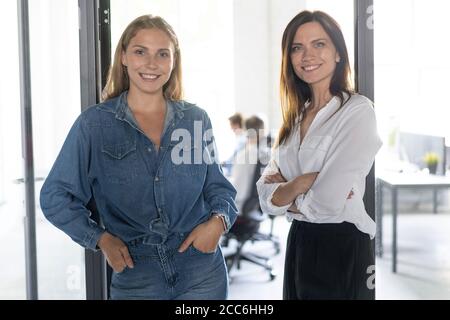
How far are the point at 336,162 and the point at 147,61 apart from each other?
610 mm

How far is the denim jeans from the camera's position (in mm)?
1447

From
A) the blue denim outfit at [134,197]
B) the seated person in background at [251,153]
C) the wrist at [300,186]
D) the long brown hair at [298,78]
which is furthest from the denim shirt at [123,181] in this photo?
the seated person in background at [251,153]

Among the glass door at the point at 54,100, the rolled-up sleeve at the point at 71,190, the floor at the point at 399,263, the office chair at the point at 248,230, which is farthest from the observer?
the office chair at the point at 248,230

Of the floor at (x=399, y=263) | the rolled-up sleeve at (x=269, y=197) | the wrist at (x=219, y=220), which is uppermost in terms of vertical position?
the rolled-up sleeve at (x=269, y=197)

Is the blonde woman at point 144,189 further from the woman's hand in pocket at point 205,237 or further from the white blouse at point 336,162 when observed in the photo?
the white blouse at point 336,162

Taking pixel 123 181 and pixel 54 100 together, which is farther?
pixel 54 100

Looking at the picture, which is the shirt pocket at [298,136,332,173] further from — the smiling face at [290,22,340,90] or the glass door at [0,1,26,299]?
the glass door at [0,1,26,299]

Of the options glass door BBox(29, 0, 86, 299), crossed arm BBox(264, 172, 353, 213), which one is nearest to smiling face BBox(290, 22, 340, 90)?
crossed arm BBox(264, 172, 353, 213)

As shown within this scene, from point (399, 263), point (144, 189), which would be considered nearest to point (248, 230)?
point (399, 263)

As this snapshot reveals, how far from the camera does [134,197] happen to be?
1460 mm

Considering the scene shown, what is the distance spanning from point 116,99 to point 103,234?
1.26 feet

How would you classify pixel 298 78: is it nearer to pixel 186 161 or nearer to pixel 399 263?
pixel 186 161

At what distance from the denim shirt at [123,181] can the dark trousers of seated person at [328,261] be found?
0.25 metres

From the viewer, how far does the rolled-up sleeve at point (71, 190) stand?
4.65ft
